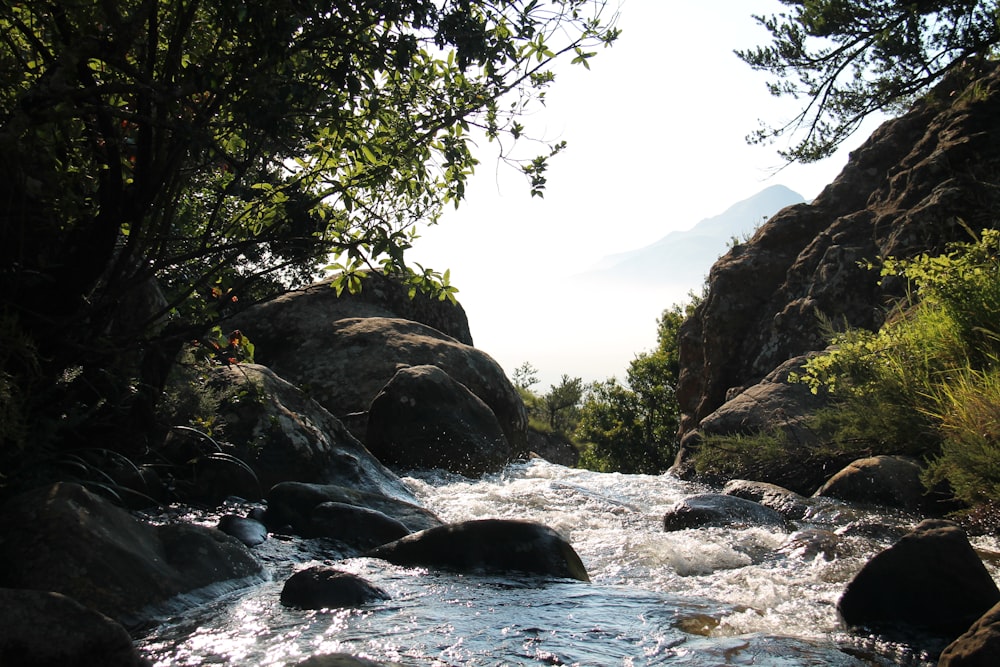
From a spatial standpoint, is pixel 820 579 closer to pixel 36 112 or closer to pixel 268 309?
pixel 36 112

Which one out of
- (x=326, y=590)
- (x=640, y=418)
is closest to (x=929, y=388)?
(x=326, y=590)

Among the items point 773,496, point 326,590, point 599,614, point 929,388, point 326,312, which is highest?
point 326,312

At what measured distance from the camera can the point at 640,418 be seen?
26797 millimetres

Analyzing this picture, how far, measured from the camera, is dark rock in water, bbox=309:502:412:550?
606 centimetres

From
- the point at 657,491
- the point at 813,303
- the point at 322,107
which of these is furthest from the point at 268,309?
the point at 322,107

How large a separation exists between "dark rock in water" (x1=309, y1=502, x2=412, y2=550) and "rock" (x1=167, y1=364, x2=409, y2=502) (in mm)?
1048

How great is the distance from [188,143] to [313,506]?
3.31 meters

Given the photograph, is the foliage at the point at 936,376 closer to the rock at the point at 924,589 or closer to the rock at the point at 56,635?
the rock at the point at 924,589

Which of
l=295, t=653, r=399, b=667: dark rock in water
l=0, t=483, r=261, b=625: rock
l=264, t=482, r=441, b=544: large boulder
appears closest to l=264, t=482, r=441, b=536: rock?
l=264, t=482, r=441, b=544: large boulder

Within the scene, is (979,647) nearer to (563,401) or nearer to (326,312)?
(326,312)

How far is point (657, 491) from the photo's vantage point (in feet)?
34.5

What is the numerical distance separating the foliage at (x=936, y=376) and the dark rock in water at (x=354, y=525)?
4.80m

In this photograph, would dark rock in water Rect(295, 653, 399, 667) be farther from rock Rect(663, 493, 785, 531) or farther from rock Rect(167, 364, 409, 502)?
rock Rect(663, 493, 785, 531)

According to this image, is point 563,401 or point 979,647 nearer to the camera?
point 979,647
